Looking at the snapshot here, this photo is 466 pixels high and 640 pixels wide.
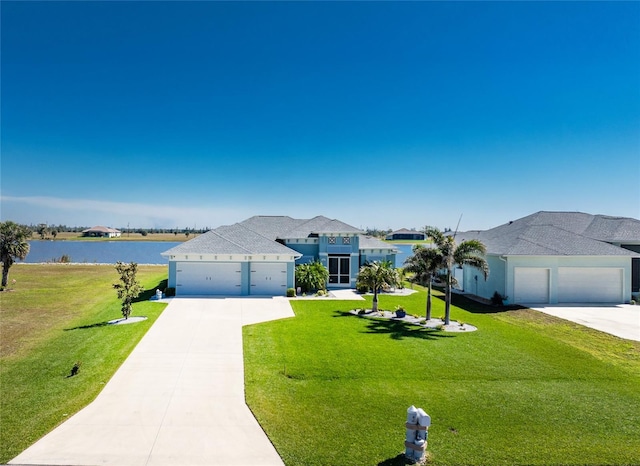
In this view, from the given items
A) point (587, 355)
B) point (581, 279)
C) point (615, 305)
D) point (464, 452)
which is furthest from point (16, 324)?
point (615, 305)

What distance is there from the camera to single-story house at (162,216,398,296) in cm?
2308

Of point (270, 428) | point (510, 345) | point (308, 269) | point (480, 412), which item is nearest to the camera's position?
point (270, 428)

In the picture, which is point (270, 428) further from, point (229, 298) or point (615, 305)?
point (615, 305)

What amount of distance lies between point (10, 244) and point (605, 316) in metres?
39.3

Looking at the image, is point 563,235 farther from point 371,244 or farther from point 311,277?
point 311,277

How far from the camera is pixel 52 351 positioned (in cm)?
1334

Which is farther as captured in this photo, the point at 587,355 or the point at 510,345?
the point at 510,345

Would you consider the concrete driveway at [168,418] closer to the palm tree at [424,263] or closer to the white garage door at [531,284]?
the palm tree at [424,263]

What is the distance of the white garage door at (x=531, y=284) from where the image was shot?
21766mm

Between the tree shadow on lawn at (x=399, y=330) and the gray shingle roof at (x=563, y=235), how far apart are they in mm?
9286

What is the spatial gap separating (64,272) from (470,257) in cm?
4094

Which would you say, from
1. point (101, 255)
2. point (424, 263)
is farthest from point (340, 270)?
point (101, 255)

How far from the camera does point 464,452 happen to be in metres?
6.90

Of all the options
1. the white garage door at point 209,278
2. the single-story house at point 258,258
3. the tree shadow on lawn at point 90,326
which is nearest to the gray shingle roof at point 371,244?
the single-story house at point 258,258
